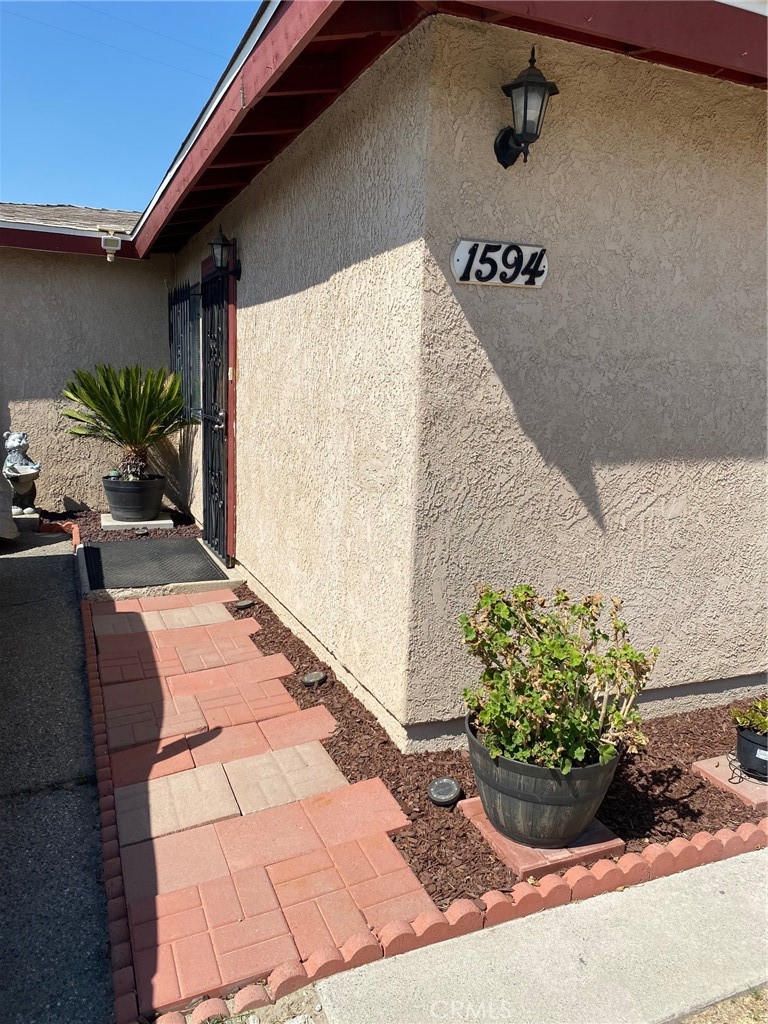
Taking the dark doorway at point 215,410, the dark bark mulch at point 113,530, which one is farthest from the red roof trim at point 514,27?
the dark bark mulch at point 113,530

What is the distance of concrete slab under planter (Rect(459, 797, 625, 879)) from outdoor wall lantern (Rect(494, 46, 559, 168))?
124 inches

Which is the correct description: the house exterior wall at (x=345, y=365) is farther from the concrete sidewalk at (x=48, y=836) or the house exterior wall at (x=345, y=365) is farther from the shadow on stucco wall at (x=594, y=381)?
the concrete sidewalk at (x=48, y=836)

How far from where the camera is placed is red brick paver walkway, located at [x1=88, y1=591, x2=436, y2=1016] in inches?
108

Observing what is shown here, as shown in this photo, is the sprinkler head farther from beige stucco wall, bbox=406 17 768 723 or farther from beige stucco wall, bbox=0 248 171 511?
beige stucco wall, bbox=0 248 171 511

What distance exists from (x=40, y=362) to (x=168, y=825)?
7533mm

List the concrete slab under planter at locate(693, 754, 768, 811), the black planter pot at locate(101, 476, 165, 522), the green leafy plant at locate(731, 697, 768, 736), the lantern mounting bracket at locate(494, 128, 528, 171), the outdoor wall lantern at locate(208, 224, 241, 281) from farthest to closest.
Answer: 1. the black planter pot at locate(101, 476, 165, 522)
2. the outdoor wall lantern at locate(208, 224, 241, 281)
3. the green leafy plant at locate(731, 697, 768, 736)
4. the concrete slab under planter at locate(693, 754, 768, 811)
5. the lantern mounting bracket at locate(494, 128, 528, 171)

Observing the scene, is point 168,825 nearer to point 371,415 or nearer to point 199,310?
point 371,415

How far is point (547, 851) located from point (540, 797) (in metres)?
0.33

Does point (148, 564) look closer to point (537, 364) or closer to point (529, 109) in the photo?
point (537, 364)

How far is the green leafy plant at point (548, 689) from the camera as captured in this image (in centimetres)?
310

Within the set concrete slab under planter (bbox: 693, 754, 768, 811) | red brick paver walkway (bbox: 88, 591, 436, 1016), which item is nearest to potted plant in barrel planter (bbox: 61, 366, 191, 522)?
red brick paver walkway (bbox: 88, 591, 436, 1016)

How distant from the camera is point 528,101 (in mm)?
3213

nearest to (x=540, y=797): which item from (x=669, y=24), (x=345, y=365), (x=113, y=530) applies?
(x=345, y=365)

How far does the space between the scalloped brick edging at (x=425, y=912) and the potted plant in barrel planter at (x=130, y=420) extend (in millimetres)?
5479
